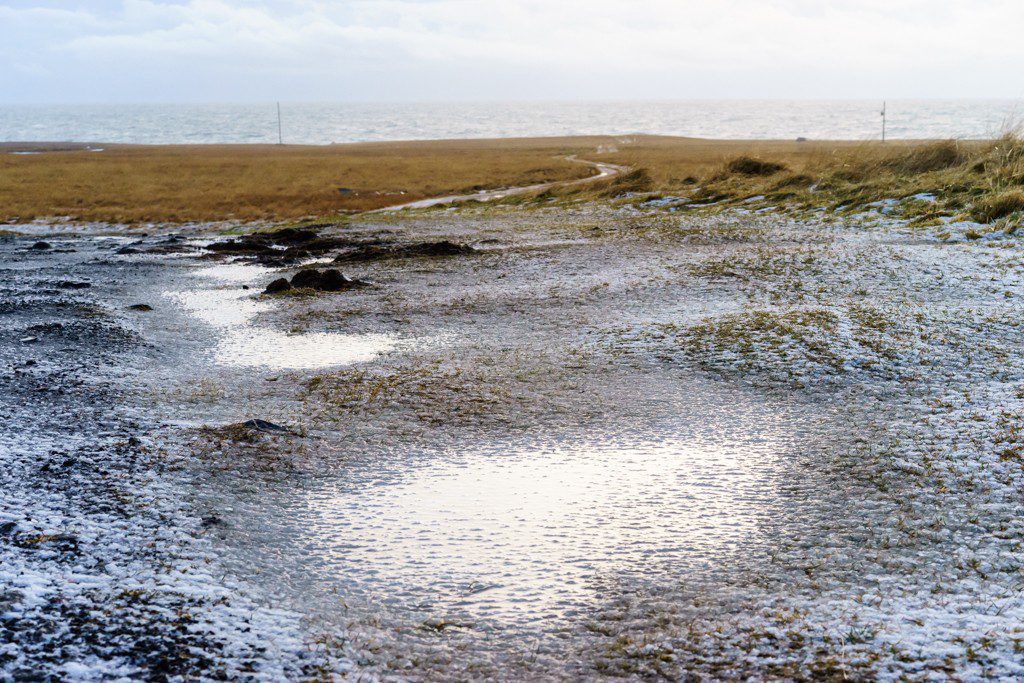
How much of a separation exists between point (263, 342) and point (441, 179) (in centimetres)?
3920

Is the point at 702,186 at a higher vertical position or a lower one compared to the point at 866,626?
higher

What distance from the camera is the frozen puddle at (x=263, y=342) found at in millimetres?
12242

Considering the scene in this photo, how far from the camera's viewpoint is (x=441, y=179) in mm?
51281

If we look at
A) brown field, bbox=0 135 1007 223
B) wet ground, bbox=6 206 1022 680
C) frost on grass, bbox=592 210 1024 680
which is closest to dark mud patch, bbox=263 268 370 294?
wet ground, bbox=6 206 1022 680

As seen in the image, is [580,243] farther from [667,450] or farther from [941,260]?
[667,450]

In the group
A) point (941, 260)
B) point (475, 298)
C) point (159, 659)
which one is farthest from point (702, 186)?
point (159, 659)

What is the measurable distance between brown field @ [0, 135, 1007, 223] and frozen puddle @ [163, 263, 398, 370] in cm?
1536

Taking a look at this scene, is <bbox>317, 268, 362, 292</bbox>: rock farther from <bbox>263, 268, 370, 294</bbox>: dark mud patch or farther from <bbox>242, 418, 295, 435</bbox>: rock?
<bbox>242, 418, 295, 435</bbox>: rock

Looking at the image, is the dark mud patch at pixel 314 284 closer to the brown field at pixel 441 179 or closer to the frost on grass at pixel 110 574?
the frost on grass at pixel 110 574

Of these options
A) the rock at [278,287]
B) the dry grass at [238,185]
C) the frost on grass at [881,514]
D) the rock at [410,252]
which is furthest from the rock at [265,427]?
the dry grass at [238,185]

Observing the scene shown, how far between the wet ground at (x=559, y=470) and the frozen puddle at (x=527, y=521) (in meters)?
0.03

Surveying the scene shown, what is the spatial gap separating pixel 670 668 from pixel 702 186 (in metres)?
26.2

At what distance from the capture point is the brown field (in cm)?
2433

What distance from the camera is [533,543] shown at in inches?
259
